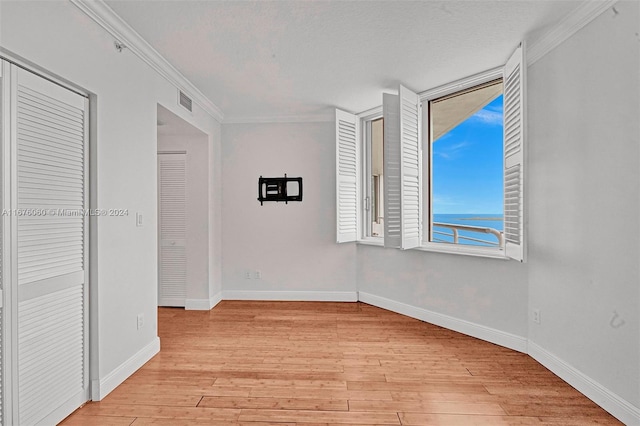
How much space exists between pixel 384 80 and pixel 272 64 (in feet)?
3.71

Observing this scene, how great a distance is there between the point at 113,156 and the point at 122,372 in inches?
58.9

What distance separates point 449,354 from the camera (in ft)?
10.5

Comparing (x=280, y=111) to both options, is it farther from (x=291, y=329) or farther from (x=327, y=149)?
(x=291, y=329)

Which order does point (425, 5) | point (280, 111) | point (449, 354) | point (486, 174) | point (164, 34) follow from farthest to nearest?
1. point (280, 111)
2. point (486, 174)
3. point (449, 354)
4. point (164, 34)
5. point (425, 5)

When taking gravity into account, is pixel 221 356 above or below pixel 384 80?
below

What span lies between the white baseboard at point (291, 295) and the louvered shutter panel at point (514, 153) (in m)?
2.43

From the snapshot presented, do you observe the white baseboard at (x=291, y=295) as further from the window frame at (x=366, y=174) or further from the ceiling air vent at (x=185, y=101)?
the ceiling air vent at (x=185, y=101)

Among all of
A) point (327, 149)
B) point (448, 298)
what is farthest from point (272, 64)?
point (448, 298)

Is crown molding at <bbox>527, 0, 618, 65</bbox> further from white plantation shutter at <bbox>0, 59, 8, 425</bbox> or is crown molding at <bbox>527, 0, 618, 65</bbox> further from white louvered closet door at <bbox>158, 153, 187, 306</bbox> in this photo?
white louvered closet door at <bbox>158, 153, 187, 306</bbox>

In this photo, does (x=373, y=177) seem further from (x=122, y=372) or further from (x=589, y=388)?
(x=122, y=372)

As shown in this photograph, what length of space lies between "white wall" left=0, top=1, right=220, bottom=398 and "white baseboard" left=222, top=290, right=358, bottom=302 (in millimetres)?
1927

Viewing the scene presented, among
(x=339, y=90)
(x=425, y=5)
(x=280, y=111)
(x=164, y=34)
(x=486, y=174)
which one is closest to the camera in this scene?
(x=425, y=5)

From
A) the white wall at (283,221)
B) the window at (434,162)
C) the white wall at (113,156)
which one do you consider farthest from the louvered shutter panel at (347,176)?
the white wall at (113,156)

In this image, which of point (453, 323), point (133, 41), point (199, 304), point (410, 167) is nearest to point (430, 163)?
point (410, 167)
